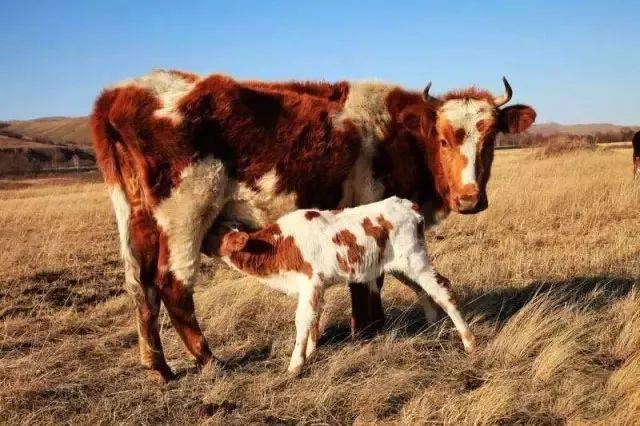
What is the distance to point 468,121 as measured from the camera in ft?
20.4

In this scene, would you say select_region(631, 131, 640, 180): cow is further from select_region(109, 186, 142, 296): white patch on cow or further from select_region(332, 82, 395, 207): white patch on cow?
select_region(109, 186, 142, 296): white patch on cow

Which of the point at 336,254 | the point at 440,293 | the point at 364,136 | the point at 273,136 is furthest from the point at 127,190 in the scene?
the point at 440,293

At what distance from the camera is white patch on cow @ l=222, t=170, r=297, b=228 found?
18.7 ft

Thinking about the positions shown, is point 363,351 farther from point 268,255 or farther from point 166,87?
point 166,87

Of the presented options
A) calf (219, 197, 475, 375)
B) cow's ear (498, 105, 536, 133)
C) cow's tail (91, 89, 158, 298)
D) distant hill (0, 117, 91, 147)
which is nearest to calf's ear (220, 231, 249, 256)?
calf (219, 197, 475, 375)

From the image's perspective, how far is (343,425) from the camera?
427 centimetres

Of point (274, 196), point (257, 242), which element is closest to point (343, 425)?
point (257, 242)

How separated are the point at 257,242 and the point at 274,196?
478 mm

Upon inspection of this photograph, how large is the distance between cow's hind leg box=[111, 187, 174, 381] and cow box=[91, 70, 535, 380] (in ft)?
0.03

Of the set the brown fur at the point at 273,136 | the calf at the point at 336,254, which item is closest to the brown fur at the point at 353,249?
the calf at the point at 336,254

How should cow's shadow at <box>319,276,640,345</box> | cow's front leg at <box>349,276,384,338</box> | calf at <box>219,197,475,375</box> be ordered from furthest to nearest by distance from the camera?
cow's shadow at <box>319,276,640,345</box> < cow's front leg at <box>349,276,384,338</box> < calf at <box>219,197,475,375</box>

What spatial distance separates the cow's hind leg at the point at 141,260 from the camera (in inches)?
226

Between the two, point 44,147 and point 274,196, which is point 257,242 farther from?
→ point 44,147

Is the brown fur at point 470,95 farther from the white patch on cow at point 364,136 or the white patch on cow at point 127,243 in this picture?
the white patch on cow at point 127,243
